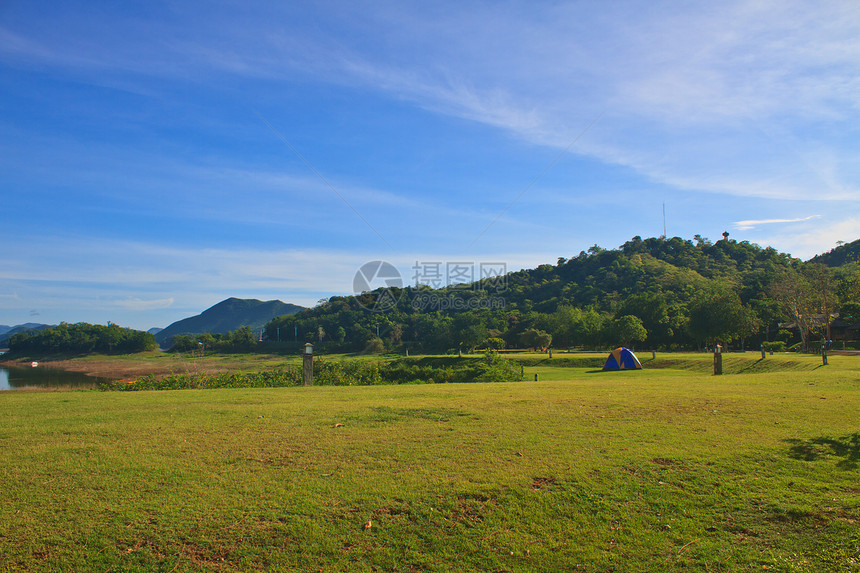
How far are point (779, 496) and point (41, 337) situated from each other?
97.2 m

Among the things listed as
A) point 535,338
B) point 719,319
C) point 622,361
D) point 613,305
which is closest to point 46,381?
point 622,361

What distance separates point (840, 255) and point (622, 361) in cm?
10996

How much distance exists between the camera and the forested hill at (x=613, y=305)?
167 feet

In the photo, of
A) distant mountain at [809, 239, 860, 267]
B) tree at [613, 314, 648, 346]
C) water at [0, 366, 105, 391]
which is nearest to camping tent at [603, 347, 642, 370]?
tree at [613, 314, 648, 346]

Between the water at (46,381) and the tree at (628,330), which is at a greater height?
the tree at (628,330)

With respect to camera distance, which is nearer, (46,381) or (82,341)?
(46,381)

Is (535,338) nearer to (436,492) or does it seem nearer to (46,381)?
(46,381)

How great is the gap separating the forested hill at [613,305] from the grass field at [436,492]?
46.9 metres

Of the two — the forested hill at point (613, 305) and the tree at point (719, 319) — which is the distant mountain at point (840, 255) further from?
the tree at point (719, 319)

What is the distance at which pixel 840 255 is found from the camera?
108m

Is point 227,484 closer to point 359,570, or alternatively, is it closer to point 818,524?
point 359,570

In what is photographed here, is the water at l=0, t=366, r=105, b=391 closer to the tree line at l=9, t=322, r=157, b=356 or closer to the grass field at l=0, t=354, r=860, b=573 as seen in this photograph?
the grass field at l=0, t=354, r=860, b=573

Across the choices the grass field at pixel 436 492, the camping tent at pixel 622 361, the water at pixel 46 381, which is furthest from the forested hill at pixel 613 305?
the grass field at pixel 436 492

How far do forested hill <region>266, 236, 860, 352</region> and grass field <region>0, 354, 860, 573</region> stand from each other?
46922 millimetres
